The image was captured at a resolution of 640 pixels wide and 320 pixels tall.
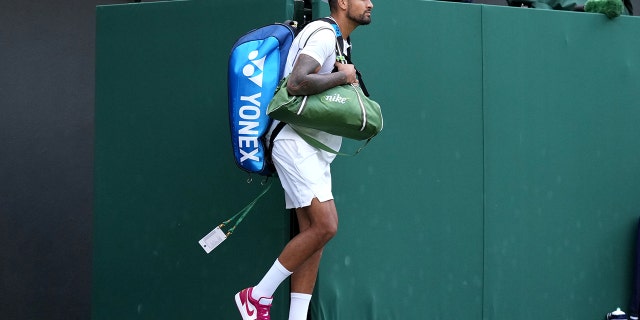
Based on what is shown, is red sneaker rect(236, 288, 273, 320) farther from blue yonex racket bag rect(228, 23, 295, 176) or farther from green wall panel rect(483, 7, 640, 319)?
green wall panel rect(483, 7, 640, 319)

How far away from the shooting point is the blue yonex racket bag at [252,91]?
6.86 m

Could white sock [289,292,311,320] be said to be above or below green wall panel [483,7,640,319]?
below

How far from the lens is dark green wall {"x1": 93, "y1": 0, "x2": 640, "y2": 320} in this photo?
303 inches

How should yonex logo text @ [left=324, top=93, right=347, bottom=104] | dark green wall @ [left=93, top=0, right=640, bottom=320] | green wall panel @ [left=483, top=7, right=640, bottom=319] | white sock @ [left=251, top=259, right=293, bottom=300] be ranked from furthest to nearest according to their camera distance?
1. green wall panel @ [left=483, top=7, right=640, bottom=319]
2. dark green wall @ [left=93, top=0, right=640, bottom=320]
3. white sock @ [left=251, top=259, right=293, bottom=300]
4. yonex logo text @ [left=324, top=93, right=347, bottom=104]

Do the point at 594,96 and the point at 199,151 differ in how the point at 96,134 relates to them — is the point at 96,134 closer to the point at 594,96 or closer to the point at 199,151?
the point at 199,151

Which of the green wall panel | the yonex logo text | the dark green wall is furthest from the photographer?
the green wall panel

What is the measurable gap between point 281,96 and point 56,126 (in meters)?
3.04

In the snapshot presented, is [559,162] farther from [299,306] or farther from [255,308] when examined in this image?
[255,308]

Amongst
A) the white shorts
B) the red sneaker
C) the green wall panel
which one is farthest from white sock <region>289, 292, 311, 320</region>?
the green wall panel

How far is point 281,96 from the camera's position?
656 centimetres

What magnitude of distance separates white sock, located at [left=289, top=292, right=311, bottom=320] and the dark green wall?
0.54 metres

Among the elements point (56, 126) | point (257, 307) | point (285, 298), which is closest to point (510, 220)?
point (285, 298)

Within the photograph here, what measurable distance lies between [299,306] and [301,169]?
75 centimetres

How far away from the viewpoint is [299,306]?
22.8 feet
